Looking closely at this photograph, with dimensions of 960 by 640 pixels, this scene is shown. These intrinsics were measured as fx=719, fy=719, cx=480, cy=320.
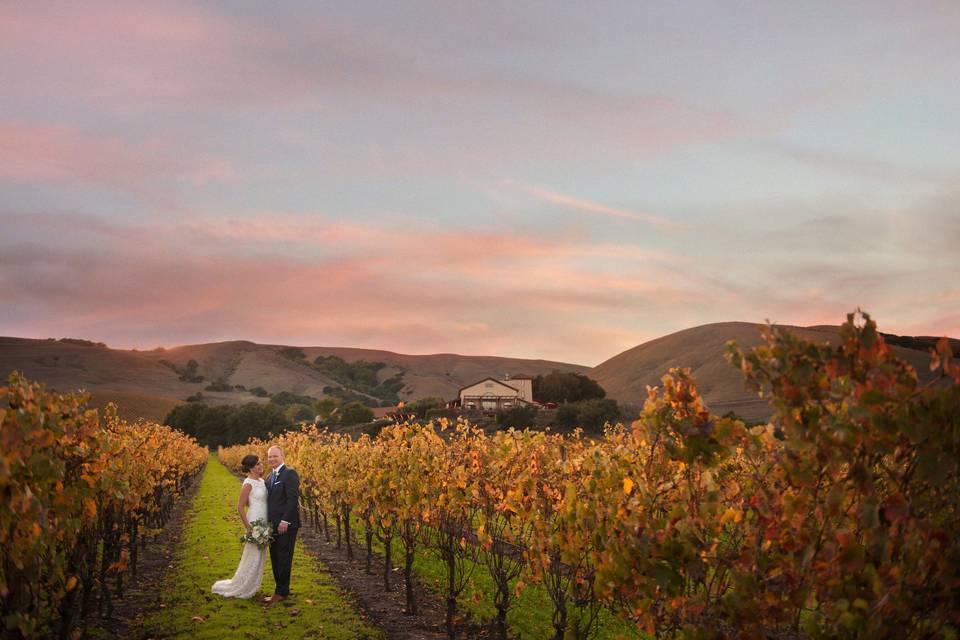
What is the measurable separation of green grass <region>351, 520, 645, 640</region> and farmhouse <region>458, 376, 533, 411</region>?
69335mm

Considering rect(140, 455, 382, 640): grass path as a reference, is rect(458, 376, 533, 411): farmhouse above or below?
above

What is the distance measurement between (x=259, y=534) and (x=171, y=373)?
172136mm

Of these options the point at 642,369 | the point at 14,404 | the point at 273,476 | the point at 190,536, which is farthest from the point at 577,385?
the point at 14,404

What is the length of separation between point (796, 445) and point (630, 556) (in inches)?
54.7

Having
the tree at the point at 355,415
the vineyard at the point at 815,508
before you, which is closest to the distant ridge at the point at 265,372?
the tree at the point at 355,415

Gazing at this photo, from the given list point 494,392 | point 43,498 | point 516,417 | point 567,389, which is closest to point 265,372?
point 494,392

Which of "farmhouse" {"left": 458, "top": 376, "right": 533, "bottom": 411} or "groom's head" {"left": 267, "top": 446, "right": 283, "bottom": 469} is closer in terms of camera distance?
"groom's head" {"left": 267, "top": 446, "right": 283, "bottom": 469}

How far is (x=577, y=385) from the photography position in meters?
95.8

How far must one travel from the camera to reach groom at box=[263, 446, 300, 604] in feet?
37.3

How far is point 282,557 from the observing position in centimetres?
1142

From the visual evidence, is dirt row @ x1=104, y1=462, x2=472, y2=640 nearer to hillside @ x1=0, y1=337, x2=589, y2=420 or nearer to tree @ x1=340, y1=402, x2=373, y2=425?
tree @ x1=340, y1=402, x2=373, y2=425

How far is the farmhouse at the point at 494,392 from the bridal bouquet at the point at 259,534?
74.0 metres

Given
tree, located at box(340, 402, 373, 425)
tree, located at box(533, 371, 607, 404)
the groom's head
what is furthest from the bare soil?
tree, located at box(533, 371, 607, 404)

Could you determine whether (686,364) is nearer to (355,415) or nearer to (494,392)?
(494,392)
